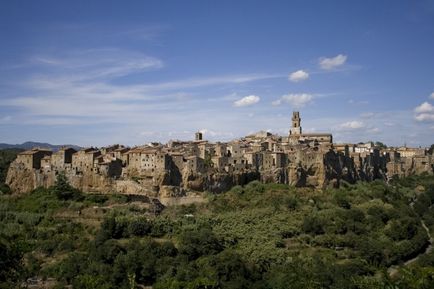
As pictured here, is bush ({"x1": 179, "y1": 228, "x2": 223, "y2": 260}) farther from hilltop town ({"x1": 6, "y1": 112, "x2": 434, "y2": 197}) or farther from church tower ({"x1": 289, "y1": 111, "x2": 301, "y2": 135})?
church tower ({"x1": 289, "y1": 111, "x2": 301, "y2": 135})

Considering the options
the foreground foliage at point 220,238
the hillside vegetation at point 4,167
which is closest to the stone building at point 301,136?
the foreground foliage at point 220,238

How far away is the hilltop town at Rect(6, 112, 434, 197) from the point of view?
4003 centimetres

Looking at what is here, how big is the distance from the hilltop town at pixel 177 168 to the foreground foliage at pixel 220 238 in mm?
1668

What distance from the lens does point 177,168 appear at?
40.9m

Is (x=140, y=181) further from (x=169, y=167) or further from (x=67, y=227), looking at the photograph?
(x=67, y=227)

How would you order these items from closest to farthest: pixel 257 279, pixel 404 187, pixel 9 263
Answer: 1. pixel 9 263
2. pixel 257 279
3. pixel 404 187

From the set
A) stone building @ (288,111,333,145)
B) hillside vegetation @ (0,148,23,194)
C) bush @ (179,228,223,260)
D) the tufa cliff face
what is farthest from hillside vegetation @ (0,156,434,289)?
stone building @ (288,111,333,145)

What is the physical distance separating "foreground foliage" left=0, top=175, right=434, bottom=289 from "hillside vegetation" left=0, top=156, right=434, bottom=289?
0.24 feet

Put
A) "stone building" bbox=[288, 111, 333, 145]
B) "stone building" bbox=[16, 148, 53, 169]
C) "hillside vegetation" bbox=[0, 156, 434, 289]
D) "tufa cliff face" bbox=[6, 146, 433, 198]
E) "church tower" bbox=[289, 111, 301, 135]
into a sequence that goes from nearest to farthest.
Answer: "hillside vegetation" bbox=[0, 156, 434, 289]
"tufa cliff face" bbox=[6, 146, 433, 198]
"stone building" bbox=[16, 148, 53, 169]
"stone building" bbox=[288, 111, 333, 145]
"church tower" bbox=[289, 111, 301, 135]

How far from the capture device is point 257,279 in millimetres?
29203

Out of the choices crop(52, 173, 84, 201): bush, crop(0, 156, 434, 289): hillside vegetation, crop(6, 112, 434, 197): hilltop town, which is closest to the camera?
crop(0, 156, 434, 289): hillside vegetation

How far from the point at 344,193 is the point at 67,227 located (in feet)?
77.6

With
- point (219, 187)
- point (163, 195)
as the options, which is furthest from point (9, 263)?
point (219, 187)

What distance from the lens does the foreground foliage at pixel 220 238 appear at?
28656mm
